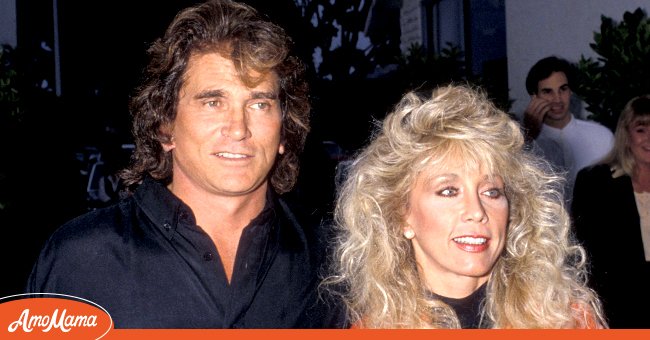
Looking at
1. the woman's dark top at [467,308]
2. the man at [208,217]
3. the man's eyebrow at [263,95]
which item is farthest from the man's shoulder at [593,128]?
the man's eyebrow at [263,95]

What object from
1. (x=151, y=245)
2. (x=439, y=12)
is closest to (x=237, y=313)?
(x=151, y=245)

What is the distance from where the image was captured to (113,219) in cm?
231

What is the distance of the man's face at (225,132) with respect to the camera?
88.7 inches

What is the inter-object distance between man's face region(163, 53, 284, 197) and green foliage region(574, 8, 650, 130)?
129 inches

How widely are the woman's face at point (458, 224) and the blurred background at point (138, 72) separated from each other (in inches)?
27.0

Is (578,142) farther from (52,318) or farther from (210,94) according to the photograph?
(52,318)

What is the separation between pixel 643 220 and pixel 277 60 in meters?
2.55

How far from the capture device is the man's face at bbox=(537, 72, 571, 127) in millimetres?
5000

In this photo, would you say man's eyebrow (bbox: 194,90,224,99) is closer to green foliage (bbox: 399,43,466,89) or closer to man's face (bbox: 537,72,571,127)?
man's face (bbox: 537,72,571,127)

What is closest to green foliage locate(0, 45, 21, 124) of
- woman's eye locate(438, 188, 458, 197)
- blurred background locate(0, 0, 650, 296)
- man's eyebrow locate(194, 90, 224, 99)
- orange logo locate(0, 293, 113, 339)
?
blurred background locate(0, 0, 650, 296)

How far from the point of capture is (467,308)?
2207 millimetres

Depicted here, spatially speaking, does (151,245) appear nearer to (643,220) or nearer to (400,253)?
(400,253)

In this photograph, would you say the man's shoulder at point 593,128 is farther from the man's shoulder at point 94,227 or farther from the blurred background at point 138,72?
the man's shoulder at point 94,227

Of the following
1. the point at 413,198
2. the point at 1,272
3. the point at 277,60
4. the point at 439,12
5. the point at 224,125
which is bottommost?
the point at 1,272
